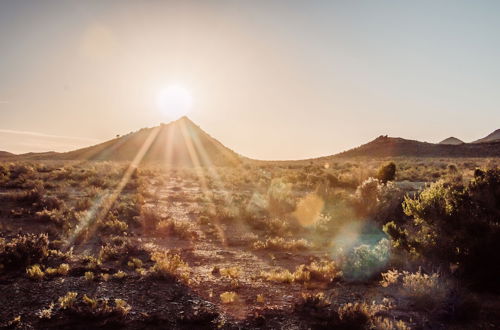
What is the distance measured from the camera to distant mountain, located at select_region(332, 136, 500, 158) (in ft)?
235

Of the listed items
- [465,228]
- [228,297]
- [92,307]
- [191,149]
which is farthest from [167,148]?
[465,228]

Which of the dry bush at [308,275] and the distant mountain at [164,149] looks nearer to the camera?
the dry bush at [308,275]

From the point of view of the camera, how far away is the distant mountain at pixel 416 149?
2815 inches

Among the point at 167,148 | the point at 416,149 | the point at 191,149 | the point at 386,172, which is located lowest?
the point at 386,172

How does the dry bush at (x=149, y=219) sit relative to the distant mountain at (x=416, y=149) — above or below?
below

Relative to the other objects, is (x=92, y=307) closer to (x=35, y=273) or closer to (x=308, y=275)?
(x=35, y=273)

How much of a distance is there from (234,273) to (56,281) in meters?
4.64

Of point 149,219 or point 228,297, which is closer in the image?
point 228,297

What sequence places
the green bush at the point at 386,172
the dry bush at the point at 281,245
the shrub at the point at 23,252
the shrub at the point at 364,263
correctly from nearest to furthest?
1. the shrub at the point at 364,263
2. the shrub at the point at 23,252
3. the dry bush at the point at 281,245
4. the green bush at the point at 386,172

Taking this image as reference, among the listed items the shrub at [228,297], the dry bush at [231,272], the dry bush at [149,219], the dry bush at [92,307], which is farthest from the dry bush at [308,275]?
the dry bush at [149,219]

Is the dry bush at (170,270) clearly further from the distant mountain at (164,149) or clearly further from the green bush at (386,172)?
the distant mountain at (164,149)

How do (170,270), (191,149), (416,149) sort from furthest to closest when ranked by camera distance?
(191,149)
(416,149)
(170,270)

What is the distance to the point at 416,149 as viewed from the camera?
80.4 meters

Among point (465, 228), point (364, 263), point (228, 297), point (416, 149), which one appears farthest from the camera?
point (416, 149)
